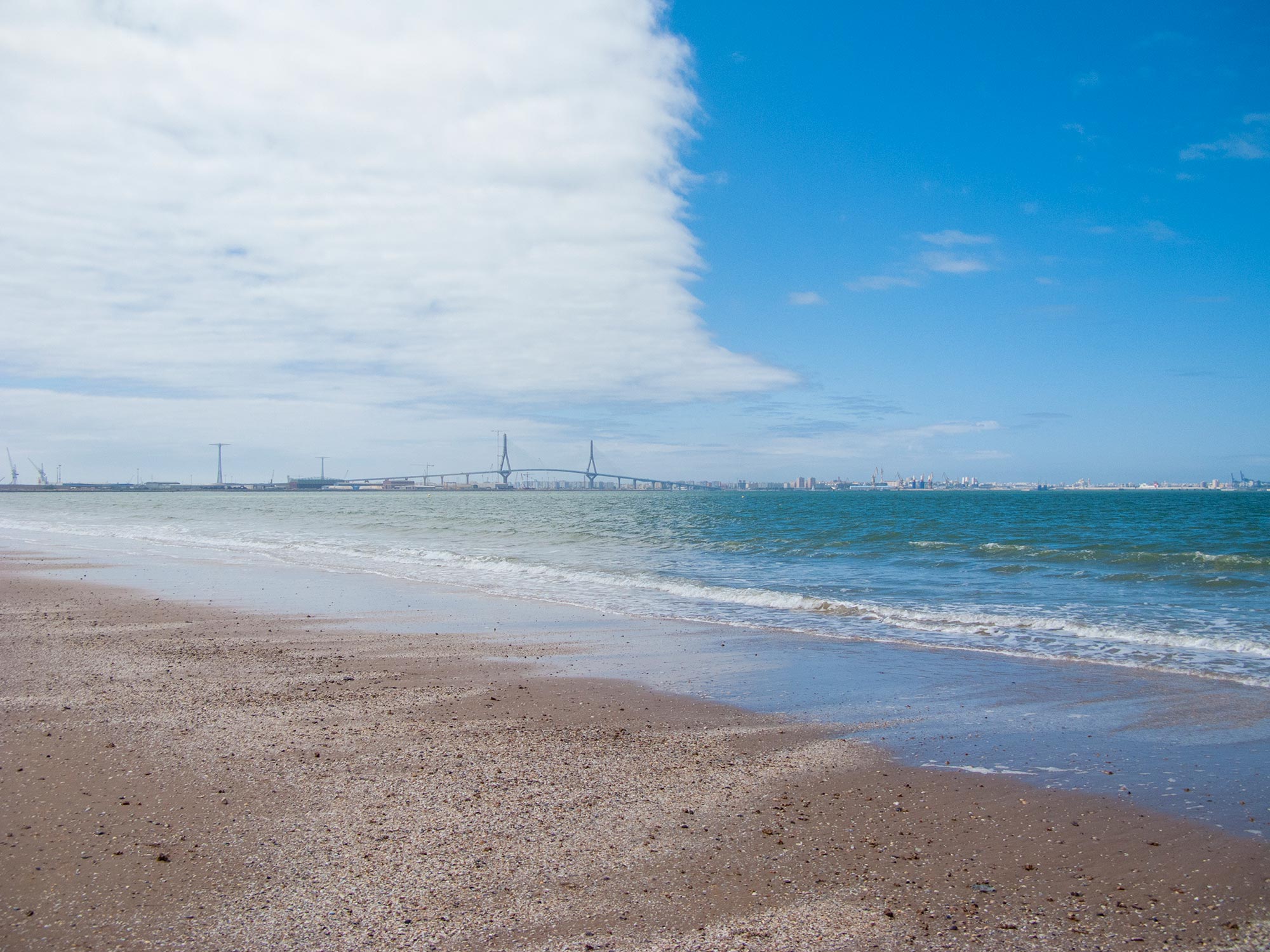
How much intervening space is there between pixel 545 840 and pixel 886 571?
17.6 meters

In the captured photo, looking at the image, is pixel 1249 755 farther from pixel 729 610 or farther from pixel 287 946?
pixel 729 610

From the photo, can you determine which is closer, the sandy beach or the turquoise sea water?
the sandy beach

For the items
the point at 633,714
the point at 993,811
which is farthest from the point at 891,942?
the point at 633,714

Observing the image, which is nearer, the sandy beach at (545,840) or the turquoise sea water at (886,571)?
the sandy beach at (545,840)

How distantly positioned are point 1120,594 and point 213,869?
16.9 metres

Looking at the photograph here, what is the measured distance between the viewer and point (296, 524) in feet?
155

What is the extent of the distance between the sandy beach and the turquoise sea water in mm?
5493

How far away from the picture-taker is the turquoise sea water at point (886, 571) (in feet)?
37.4

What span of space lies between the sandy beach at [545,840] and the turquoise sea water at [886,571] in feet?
18.0

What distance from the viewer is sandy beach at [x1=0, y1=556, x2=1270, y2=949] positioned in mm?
3426

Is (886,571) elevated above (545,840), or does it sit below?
below

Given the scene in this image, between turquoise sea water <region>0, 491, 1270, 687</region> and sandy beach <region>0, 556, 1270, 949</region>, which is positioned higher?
sandy beach <region>0, 556, 1270, 949</region>

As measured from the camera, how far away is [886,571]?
20422 millimetres

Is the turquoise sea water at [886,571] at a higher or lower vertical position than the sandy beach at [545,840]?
lower
